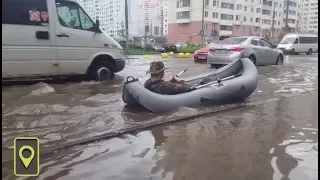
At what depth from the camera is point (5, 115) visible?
5.29m

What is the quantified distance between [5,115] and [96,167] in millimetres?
2630

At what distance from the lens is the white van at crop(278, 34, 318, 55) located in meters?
29.0

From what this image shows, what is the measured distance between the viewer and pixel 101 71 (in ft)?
28.8

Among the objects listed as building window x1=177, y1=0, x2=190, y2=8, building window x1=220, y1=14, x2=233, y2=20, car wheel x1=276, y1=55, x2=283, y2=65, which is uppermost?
building window x1=177, y1=0, x2=190, y2=8

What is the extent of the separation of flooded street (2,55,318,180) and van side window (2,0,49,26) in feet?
5.18

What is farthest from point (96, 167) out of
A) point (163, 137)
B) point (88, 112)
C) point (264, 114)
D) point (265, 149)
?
point (264, 114)

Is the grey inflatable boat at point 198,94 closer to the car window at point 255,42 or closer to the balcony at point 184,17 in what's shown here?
the car window at point 255,42

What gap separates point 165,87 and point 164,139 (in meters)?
1.57

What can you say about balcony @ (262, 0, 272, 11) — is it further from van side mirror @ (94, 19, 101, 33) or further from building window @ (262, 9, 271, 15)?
van side mirror @ (94, 19, 101, 33)

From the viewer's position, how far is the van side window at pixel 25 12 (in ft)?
23.8

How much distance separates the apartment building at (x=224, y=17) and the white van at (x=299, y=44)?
96.7ft

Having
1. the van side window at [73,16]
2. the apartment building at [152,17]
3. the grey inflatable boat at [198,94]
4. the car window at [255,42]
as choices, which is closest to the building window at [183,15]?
the apartment building at [152,17]

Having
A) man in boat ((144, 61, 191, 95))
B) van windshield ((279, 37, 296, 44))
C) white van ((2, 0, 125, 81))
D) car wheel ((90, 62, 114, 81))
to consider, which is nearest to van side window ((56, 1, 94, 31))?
white van ((2, 0, 125, 81))

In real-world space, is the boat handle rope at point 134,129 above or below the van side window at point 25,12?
below
